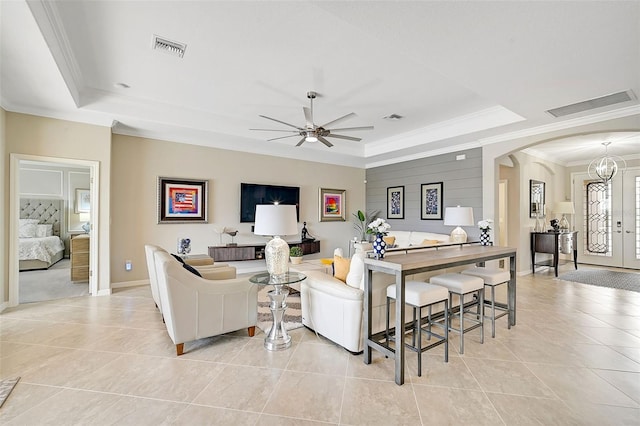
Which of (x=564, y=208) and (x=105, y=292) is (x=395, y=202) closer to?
(x=564, y=208)

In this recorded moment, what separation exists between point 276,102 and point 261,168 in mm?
2291

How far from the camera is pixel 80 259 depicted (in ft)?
16.6

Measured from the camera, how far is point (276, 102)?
414cm

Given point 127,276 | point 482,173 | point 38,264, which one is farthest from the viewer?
point 38,264

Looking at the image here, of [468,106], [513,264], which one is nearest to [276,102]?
[468,106]

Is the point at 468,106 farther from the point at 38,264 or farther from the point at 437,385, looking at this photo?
the point at 38,264

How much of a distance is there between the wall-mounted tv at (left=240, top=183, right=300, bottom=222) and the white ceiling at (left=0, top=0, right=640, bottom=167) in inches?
51.7

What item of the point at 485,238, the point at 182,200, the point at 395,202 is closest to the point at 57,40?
the point at 182,200

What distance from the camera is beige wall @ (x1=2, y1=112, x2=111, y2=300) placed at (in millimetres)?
3791

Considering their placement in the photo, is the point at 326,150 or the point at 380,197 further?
the point at 380,197

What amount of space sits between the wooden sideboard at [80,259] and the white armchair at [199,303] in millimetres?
3524

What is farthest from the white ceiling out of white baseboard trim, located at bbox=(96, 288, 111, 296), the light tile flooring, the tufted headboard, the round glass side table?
the tufted headboard

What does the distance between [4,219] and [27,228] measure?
14.2 ft

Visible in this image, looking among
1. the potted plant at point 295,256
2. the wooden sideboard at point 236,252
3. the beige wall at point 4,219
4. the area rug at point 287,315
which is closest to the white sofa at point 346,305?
the area rug at point 287,315
